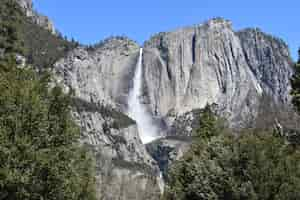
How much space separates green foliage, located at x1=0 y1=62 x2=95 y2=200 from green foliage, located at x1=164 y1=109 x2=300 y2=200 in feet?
28.2

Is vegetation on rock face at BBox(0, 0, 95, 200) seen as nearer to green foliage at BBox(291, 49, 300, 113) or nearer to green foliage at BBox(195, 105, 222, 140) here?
green foliage at BBox(291, 49, 300, 113)

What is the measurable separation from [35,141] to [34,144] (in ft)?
0.59

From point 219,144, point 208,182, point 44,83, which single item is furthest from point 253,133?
point 44,83

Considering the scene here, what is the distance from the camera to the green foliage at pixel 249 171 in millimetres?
26031

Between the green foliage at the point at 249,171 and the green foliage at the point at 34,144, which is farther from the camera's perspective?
the green foliage at the point at 249,171

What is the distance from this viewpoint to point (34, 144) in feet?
62.8

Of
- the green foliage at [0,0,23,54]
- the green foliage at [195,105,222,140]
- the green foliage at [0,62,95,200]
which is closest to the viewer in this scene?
the green foliage at [0,62,95,200]

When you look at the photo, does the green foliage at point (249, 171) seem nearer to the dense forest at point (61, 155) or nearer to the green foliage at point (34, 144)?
the dense forest at point (61, 155)

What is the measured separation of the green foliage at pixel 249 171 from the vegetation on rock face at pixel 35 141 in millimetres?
8252

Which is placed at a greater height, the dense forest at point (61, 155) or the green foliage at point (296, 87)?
the green foliage at point (296, 87)

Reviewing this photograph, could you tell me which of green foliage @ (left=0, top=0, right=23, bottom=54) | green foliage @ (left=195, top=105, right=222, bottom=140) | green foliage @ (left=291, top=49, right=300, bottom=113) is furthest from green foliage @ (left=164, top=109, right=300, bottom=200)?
green foliage @ (left=195, top=105, right=222, bottom=140)

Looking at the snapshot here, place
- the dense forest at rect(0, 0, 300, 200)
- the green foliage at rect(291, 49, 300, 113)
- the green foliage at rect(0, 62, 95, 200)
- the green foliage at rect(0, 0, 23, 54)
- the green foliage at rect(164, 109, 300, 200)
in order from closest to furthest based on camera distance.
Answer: the green foliage at rect(0, 62, 95, 200) → the dense forest at rect(0, 0, 300, 200) → the green foliage at rect(164, 109, 300, 200) → the green foliage at rect(0, 0, 23, 54) → the green foliage at rect(291, 49, 300, 113)

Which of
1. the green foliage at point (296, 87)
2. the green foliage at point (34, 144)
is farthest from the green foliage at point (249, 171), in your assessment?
the green foliage at point (34, 144)

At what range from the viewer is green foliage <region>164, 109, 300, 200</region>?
2603 cm
